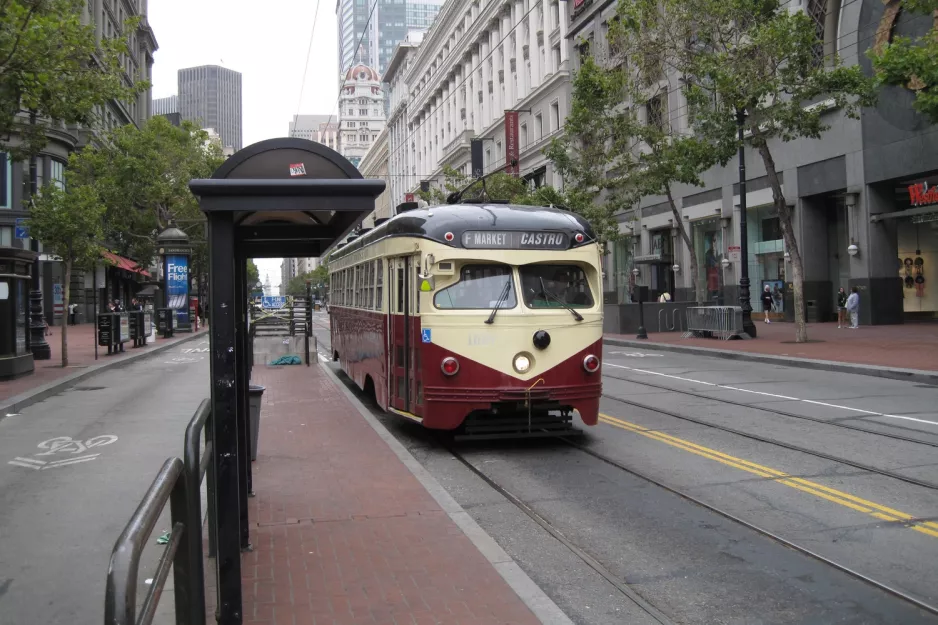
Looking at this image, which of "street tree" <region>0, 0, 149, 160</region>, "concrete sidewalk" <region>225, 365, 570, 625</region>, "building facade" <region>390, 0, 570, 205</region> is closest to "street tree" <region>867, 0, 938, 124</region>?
"concrete sidewalk" <region>225, 365, 570, 625</region>

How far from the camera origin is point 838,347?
23.1 m

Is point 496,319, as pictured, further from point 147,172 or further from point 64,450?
point 147,172

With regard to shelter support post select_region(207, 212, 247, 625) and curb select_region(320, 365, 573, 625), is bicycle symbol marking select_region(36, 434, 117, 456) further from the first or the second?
shelter support post select_region(207, 212, 247, 625)

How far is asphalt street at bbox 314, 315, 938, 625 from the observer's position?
17.4 ft

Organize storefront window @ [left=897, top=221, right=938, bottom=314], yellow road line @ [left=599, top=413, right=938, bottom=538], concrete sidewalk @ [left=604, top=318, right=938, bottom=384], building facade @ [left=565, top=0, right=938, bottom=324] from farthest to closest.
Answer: storefront window @ [left=897, top=221, right=938, bottom=314] < building facade @ [left=565, top=0, right=938, bottom=324] < concrete sidewalk @ [left=604, top=318, right=938, bottom=384] < yellow road line @ [left=599, top=413, right=938, bottom=538]

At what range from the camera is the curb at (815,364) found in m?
16.7

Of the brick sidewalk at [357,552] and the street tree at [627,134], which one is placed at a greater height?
the street tree at [627,134]

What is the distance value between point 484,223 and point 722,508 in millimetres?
4512

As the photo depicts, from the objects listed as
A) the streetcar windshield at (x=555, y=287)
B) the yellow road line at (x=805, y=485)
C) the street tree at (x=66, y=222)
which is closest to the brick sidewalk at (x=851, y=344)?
the yellow road line at (x=805, y=485)

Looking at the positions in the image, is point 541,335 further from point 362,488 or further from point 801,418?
point 801,418

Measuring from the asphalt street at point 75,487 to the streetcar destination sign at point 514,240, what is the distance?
456 cm

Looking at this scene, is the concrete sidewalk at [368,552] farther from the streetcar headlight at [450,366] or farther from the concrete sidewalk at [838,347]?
the concrete sidewalk at [838,347]

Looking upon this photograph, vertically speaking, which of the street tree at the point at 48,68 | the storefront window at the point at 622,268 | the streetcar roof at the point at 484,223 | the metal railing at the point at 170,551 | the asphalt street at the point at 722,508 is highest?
the street tree at the point at 48,68

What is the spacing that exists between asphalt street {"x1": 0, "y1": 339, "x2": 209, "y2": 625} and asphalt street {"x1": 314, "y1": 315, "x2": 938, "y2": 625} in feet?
9.84
